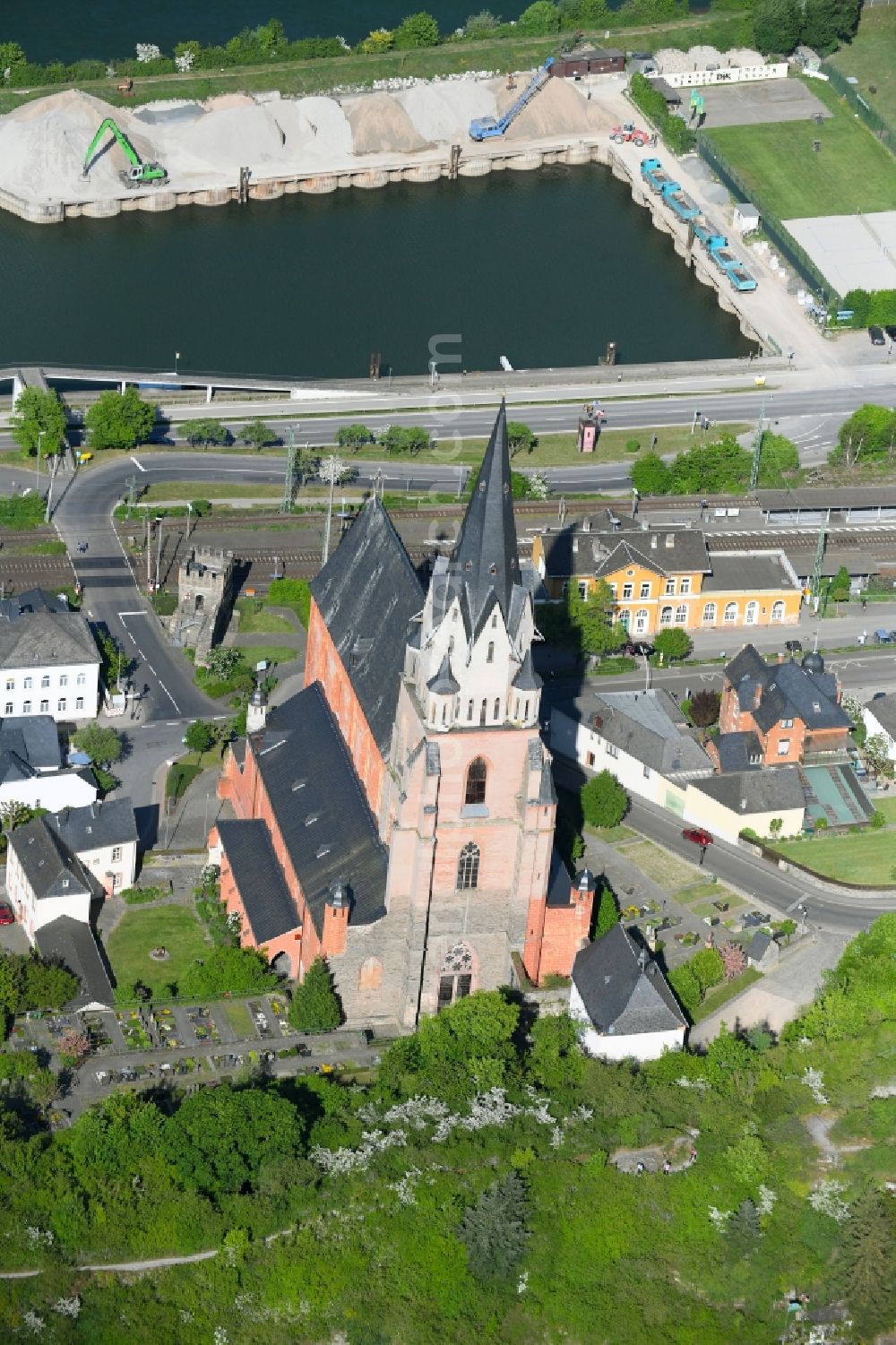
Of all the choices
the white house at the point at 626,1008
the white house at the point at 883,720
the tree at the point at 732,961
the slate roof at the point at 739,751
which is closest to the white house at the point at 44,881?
the white house at the point at 626,1008

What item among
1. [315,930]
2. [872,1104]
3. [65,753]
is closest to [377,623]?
[315,930]

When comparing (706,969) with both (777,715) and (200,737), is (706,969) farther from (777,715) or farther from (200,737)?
(200,737)

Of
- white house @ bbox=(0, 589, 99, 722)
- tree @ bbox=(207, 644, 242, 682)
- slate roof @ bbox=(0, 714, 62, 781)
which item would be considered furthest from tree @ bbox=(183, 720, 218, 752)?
tree @ bbox=(207, 644, 242, 682)

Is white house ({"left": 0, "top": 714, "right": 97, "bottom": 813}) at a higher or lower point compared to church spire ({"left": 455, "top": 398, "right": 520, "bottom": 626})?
lower

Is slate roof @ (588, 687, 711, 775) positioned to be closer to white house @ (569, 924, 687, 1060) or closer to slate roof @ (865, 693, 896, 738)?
slate roof @ (865, 693, 896, 738)

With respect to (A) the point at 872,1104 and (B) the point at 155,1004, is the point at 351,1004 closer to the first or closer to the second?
(B) the point at 155,1004

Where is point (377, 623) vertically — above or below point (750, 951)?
above
